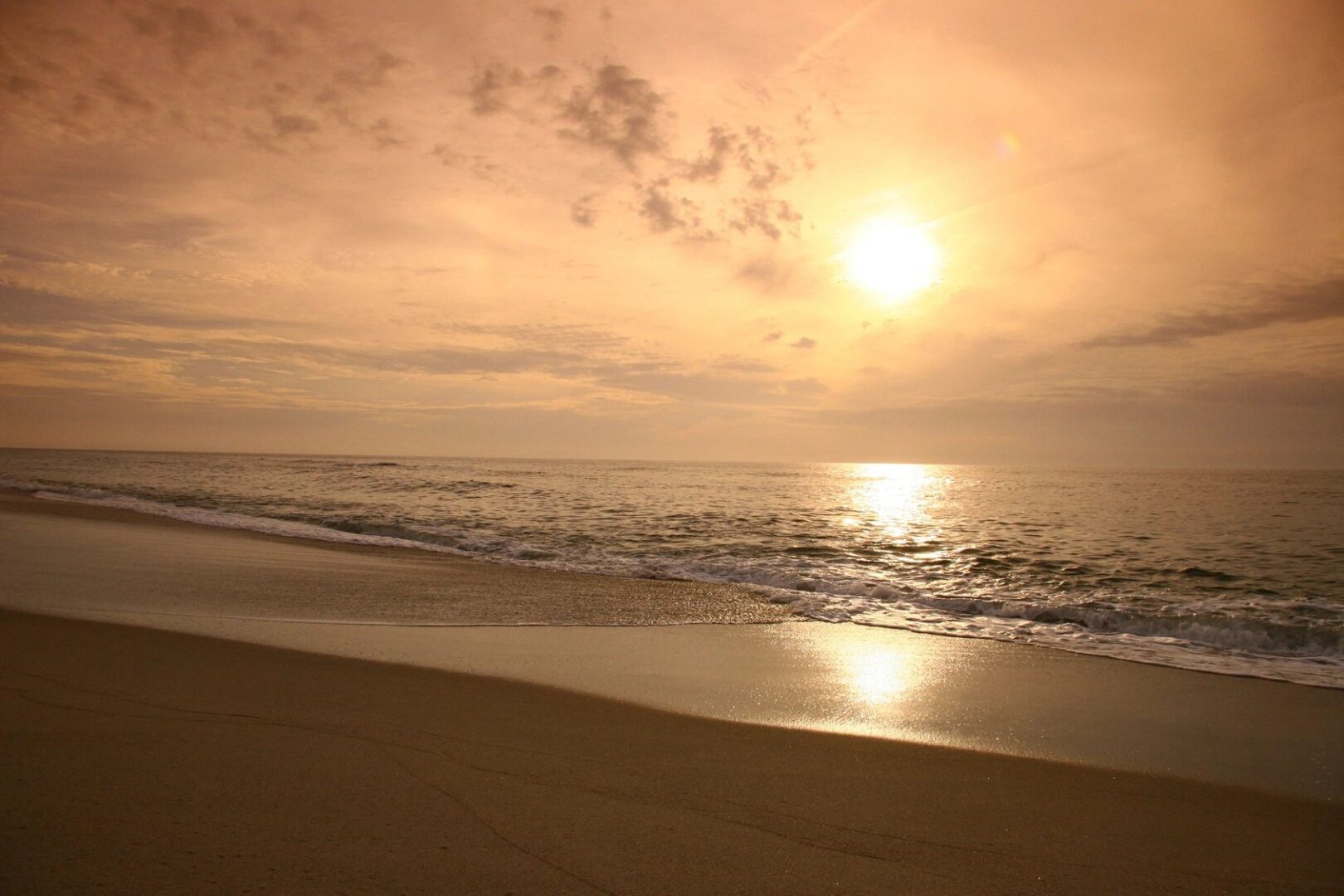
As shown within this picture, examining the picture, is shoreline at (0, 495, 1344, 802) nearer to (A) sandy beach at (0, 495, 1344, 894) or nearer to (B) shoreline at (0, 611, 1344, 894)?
(A) sandy beach at (0, 495, 1344, 894)

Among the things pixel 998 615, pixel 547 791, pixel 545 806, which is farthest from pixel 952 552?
pixel 545 806

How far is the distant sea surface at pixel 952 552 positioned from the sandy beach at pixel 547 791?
307cm

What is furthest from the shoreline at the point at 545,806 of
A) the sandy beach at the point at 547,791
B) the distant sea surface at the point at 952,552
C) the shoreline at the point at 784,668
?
the distant sea surface at the point at 952,552

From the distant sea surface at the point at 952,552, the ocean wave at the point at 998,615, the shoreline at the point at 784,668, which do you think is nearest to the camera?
the shoreline at the point at 784,668

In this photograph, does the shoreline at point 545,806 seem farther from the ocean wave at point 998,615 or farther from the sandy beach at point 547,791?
the ocean wave at point 998,615

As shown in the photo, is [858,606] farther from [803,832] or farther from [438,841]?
[438,841]

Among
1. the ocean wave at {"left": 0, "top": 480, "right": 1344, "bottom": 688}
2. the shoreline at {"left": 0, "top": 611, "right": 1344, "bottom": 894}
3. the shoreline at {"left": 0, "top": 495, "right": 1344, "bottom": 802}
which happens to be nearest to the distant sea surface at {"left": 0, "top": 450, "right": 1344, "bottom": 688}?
the ocean wave at {"left": 0, "top": 480, "right": 1344, "bottom": 688}

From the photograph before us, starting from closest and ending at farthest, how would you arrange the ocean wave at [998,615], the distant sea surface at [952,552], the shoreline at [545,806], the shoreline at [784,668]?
the shoreline at [545,806] → the shoreline at [784,668] → the ocean wave at [998,615] → the distant sea surface at [952,552]

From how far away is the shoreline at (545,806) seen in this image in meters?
2.93

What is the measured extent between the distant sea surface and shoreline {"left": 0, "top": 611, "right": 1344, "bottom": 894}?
17.6 feet

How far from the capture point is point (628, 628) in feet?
29.2

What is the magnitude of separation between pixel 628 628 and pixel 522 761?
4.71 meters

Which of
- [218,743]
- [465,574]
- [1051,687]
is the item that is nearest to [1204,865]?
[1051,687]

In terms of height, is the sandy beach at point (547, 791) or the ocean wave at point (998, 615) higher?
the sandy beach at point (547, 791)
